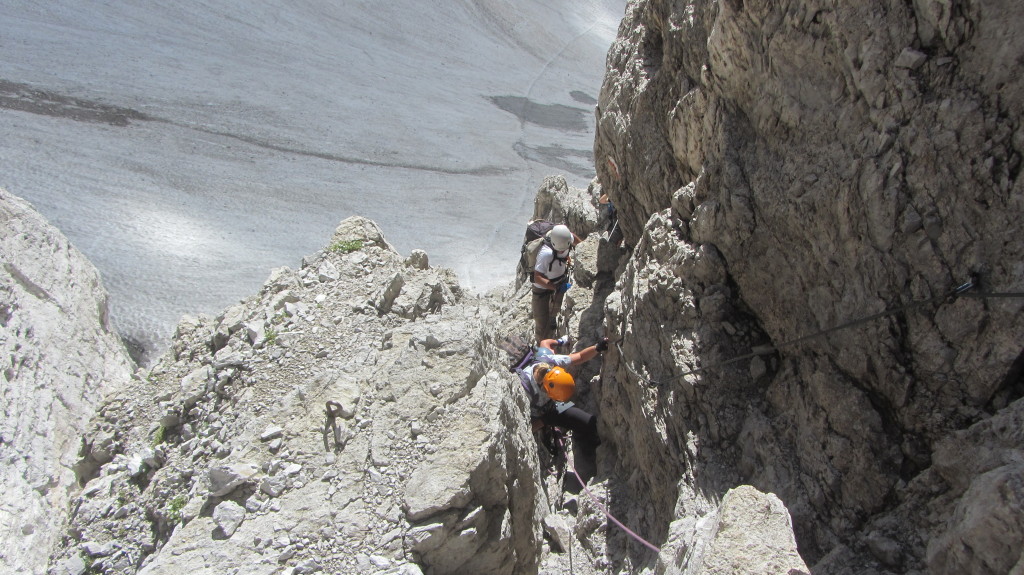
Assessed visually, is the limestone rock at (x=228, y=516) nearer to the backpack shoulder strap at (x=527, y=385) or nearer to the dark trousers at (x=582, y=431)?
the backpack shoulder strap at (x=527, y=385)

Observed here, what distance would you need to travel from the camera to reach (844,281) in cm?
466

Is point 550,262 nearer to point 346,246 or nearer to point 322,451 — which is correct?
point 346,246

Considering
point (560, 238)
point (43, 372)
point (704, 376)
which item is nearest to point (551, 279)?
point (560, 238)

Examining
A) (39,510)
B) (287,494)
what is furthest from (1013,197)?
(39,510)

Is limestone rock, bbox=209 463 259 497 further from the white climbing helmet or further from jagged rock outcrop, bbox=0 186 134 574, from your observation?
the white climbing helmet

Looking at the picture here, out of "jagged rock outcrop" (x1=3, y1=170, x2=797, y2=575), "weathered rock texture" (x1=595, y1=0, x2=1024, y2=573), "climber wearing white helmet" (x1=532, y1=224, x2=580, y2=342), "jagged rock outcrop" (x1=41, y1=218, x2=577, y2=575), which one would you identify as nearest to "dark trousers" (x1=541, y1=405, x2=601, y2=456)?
"jagged rock outcrop" (x1=3, y1=170, x2=797, y2=575)

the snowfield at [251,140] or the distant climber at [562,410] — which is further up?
the snowfield at [251,140]

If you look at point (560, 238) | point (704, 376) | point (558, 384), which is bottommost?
point (558, 384)

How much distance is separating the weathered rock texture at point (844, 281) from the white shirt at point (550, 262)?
109 inches

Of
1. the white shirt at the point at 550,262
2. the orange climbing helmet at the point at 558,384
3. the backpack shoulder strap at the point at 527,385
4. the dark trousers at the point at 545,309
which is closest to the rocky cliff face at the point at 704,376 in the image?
the orange climbing helmet at the point at 558,384

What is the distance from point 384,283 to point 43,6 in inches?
683

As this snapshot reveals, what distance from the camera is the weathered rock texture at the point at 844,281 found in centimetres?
380

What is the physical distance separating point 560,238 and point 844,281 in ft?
15.9

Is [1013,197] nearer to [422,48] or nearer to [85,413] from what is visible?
[85,413]
